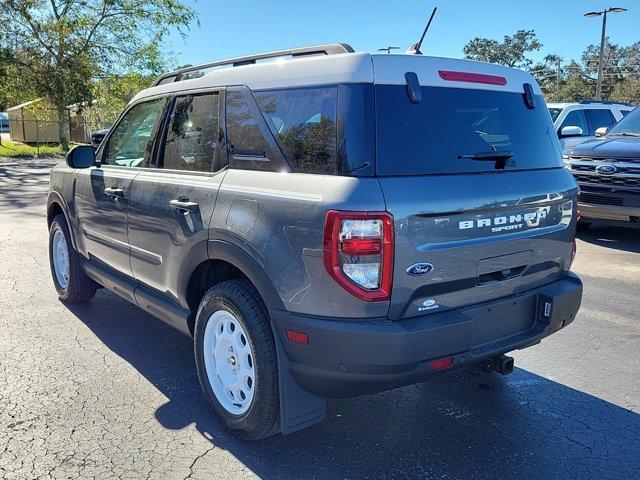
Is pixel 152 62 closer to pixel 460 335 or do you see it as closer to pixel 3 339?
pixel 3 339

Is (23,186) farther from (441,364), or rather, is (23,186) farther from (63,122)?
(441,364)

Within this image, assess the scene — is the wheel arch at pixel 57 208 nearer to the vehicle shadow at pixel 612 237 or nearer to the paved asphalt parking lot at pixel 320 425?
the paved asphalt parking lot at pixel 320 425

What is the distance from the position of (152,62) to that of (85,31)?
325cm

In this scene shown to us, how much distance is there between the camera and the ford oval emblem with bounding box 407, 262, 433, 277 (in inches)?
98.2

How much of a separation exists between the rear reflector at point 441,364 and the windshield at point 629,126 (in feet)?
24.0

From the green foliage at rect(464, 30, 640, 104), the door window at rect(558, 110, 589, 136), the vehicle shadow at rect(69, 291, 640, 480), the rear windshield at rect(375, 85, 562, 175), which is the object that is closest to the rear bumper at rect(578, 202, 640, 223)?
the door window at rect(558, 110, 589, 136)

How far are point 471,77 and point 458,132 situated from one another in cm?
35

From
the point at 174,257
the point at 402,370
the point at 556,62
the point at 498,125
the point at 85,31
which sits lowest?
the point at 402,370

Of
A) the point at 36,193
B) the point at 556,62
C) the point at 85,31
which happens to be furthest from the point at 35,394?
the point at 556,62

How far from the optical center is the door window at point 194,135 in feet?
10.8

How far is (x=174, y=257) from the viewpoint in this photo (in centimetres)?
343

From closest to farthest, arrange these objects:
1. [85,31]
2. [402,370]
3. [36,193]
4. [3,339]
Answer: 1. [402,370]
2. [3,339]
3. [36,193]
4. [85,31]

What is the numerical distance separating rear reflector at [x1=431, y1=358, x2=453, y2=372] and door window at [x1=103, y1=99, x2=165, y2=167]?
8.09 feet

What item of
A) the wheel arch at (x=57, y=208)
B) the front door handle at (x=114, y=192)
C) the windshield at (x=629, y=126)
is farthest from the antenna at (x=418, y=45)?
the windshield at (x=629, y=126)
